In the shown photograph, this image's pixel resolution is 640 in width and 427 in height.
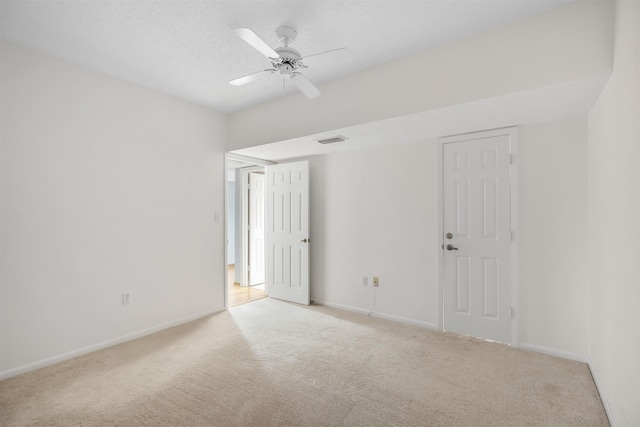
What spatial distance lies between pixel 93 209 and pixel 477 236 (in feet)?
12.7

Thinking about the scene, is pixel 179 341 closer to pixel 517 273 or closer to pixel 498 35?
pixel 517 273

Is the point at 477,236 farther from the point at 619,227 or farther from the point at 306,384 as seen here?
the point at 306,384

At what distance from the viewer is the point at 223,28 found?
7.42 ft

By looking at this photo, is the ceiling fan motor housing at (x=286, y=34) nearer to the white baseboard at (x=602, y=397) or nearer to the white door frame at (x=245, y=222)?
the white baseboard at (x=602, y=397)

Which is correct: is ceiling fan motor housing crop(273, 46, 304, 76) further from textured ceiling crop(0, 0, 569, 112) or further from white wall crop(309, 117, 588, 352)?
white wall crop(309, 117, 588, 352)

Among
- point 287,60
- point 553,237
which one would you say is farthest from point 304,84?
point 553,237

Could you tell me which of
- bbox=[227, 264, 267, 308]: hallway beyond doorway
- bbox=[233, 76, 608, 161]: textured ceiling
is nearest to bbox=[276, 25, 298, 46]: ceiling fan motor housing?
bbox=[233, 76, 608, 161]: textured ceiling

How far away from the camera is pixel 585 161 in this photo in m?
2.69

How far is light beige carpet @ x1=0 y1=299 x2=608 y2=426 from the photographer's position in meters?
1.98

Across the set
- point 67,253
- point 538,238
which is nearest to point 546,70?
point 538,238

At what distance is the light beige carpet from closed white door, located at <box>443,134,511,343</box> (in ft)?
0.89

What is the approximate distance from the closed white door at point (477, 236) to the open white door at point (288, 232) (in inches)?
75.5

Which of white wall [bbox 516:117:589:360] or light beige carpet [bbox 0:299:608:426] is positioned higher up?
white wall [bbox 516:117:589:360]

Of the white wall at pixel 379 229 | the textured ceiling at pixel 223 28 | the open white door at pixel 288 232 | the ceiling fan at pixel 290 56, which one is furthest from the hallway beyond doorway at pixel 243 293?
the ceiling fan at pixel 290 56
